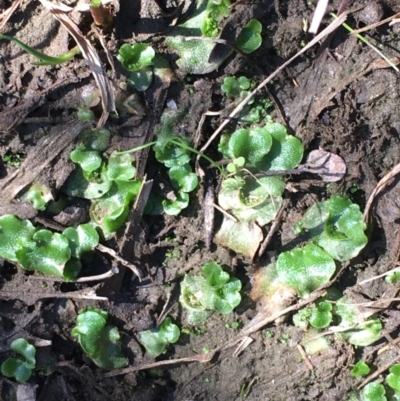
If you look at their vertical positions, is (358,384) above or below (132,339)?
below

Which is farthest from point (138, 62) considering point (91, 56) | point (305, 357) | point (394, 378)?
point (394, 378)

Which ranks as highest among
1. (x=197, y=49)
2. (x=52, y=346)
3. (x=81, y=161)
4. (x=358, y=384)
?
(x=197, y=49)

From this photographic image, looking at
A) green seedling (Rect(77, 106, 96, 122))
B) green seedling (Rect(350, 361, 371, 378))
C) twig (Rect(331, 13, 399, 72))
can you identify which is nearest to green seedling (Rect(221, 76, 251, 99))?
twig (Rect(331, 13, 399, 72))

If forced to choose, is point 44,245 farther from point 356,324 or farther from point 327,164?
point 356,324

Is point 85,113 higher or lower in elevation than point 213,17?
lower

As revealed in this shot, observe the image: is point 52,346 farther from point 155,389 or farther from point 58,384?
point 155,389

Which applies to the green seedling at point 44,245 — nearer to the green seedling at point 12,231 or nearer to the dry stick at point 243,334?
the green seedling at point 12,231

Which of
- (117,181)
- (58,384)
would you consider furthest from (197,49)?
(58,384)
